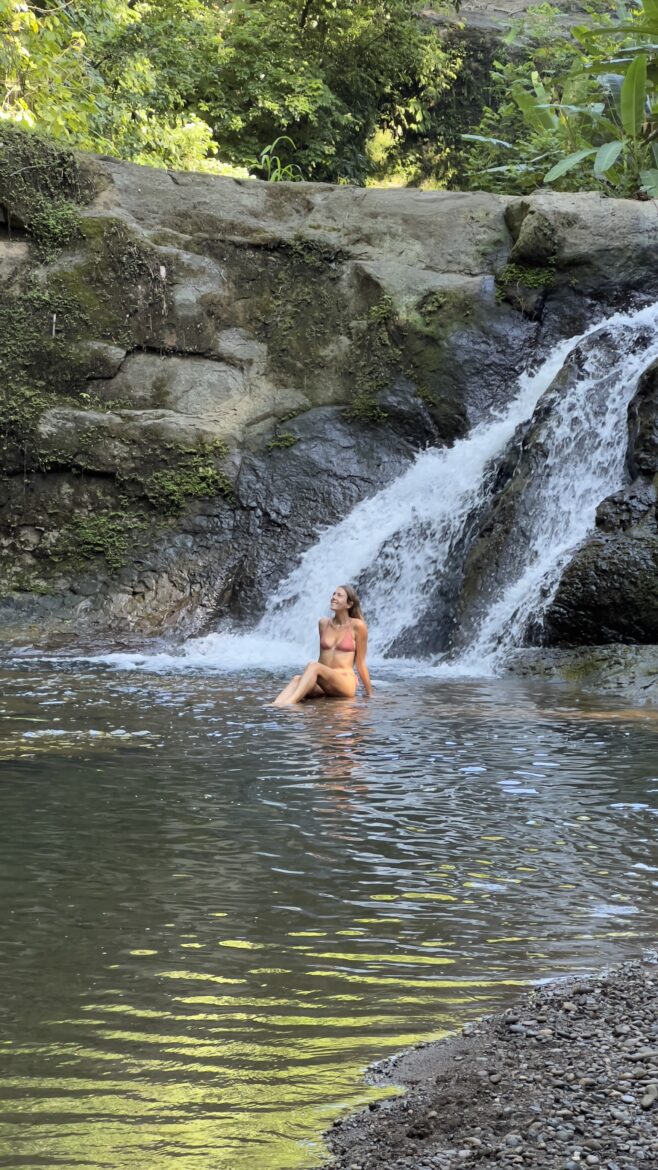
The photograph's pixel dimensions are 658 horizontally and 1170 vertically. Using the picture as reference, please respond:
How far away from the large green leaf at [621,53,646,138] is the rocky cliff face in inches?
54.0

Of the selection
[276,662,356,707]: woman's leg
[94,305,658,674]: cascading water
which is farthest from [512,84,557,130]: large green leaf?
[276,662,356,707]: woman's leg

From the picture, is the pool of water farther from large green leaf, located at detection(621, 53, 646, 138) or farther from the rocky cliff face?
large green leaf, located at detection(621, 53, 646, 138)

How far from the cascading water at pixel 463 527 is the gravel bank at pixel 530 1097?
833cm

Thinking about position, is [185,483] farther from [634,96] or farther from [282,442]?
[634,96]

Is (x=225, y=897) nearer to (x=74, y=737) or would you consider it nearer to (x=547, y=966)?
(x=547, y=966)

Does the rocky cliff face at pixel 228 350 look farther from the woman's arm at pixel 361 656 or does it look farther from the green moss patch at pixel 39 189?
the woman's arm at pixel 361 656

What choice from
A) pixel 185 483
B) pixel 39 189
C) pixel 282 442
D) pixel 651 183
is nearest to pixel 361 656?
pixel 185 483

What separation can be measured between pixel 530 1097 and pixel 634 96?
16168 mm

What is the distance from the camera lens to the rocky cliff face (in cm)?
1516

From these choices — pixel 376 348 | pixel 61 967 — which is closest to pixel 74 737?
pixel 61 967

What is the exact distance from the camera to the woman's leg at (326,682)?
Answer: 9.67 m

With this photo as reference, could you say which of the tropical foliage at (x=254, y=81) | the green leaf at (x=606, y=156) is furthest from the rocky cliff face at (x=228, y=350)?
the tropical foliage at (x=254, y=81)

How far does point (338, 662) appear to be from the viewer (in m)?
9.97

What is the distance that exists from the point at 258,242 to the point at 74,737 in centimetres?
1096
